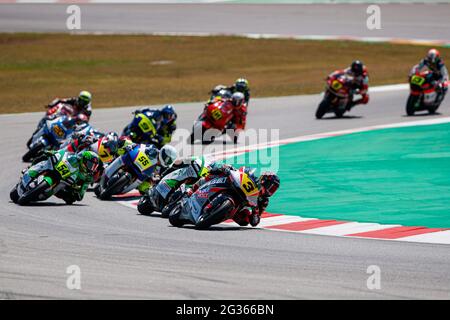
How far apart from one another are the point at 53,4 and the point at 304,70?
67.7ft

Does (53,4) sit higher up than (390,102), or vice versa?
(53,4)

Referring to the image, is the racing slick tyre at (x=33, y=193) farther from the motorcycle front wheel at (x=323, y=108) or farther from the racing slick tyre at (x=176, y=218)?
the motorcycle front wheel at (x=323, y=108)

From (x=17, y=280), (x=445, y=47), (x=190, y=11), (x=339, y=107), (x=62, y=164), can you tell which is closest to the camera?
Answer: (x=17, y=280)

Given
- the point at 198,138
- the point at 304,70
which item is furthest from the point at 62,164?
the point at 304,70

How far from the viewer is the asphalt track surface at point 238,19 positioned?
47.3m

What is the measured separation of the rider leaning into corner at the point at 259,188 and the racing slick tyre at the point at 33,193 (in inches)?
114

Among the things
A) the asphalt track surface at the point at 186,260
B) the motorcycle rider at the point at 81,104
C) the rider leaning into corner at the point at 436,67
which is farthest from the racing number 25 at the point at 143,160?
the rider leaning into corner at the point at 436,67

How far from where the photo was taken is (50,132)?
20.5m

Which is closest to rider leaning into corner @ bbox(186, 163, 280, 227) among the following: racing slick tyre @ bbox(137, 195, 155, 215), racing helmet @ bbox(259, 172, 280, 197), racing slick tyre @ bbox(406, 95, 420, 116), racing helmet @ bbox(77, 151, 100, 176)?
racing helmet @ bbox(259, 172, 280, 197)

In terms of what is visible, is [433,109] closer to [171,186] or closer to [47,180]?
[171,186]

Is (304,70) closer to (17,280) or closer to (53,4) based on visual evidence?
(53,4)

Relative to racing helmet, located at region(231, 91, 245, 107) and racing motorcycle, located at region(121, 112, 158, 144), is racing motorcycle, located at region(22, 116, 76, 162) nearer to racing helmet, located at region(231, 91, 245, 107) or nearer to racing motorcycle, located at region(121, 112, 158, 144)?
racing motorcycle, located at region(121, 112, 158, 144)

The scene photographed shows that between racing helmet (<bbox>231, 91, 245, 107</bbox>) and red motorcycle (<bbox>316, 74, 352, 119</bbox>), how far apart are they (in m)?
4.41
